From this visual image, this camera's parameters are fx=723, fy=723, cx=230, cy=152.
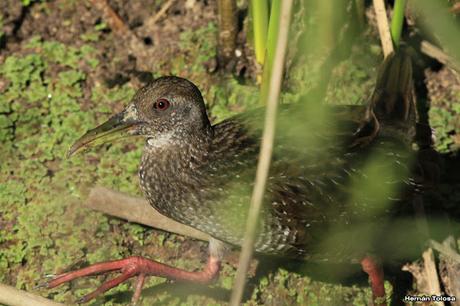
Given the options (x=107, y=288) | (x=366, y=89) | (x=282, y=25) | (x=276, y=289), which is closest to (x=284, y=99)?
(x=366, y=89)

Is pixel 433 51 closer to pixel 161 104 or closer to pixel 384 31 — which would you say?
pixel 384 31

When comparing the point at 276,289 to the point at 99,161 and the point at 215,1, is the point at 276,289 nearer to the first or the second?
the point at 99,161

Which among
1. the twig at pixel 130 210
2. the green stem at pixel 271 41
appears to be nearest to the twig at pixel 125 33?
the green stem at pixel 271 41

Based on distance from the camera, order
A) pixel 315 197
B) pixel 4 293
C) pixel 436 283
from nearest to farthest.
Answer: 1. pixel 4 293
2. pixel 315 197
3. pixel 436 283

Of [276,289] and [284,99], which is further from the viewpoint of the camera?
[284,99]

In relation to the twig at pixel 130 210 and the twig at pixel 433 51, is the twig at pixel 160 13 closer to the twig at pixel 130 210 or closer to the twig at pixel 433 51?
the twig at pixel 130 210

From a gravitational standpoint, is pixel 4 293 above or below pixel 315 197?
below
